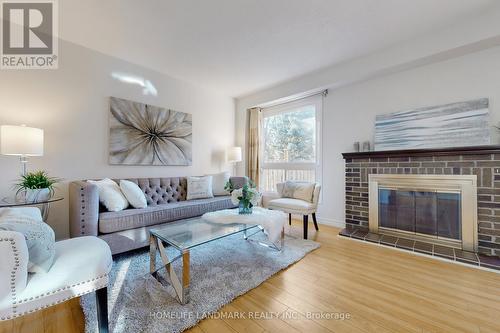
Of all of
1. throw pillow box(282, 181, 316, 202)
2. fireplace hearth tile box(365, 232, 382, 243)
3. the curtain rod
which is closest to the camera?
fireplace hearth tile box(365, 232, 382, 243)

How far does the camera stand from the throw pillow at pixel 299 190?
3.23 metres

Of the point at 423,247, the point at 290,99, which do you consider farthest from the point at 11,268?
the point at 290,99

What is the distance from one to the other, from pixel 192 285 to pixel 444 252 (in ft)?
8.75

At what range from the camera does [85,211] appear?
2.06m

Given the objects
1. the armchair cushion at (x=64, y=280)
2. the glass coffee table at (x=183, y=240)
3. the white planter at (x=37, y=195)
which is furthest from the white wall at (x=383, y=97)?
the white planter at (x=37, y=195)

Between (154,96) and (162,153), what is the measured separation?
3.00 feet

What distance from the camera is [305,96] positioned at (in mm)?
3910

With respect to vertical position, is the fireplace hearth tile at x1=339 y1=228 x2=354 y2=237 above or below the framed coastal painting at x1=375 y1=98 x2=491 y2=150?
below

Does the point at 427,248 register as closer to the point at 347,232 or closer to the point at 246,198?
the point at 347,232

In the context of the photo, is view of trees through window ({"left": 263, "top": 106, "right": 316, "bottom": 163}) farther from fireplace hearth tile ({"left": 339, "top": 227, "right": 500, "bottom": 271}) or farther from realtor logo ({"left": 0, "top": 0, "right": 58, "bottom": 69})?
realtor logo ({"left": 0, "top": 0, "right": 58, "bottom": 69})

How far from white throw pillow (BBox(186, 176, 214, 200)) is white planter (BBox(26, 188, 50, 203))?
1.65 metres

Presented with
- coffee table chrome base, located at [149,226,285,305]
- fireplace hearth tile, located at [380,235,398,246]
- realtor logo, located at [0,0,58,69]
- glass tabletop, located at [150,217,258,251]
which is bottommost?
fireplace hearth tile, located at [380,235,398,246]

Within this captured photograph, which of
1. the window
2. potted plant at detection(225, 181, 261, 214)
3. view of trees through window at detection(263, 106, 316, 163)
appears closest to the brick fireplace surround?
the window

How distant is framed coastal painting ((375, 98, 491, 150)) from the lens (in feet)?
7.92
